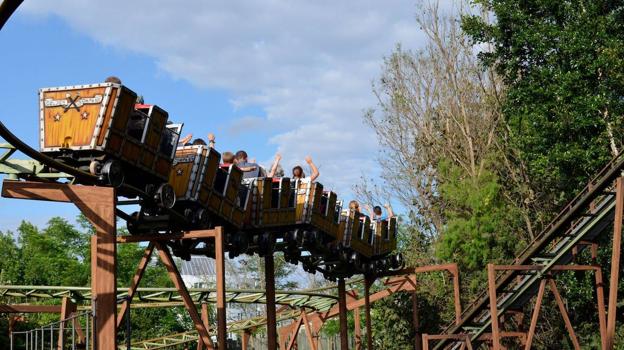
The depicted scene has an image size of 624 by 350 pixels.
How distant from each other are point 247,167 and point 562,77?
11481 mm

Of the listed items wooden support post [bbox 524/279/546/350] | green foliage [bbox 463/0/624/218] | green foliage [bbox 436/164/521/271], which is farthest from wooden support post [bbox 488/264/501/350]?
green foliage [bbox 436/164/521/271]

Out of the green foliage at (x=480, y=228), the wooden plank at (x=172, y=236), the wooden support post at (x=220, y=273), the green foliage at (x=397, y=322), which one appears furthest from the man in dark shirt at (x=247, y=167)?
the green foliage at (x=480, y=228)

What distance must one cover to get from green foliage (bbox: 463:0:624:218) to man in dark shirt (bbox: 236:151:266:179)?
11.0m

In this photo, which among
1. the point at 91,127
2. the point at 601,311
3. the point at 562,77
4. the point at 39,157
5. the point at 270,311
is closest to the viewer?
the point at 39,157

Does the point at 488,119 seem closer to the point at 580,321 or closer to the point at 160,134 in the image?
the point at 580,321

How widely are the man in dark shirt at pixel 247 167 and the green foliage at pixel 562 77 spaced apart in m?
11.0

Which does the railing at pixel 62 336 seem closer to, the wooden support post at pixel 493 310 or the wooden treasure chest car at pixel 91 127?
the wooden treasure chest car at pixel 91 127

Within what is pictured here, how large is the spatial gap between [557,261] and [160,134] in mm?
9035

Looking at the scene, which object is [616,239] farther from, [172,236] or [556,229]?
[172,236]

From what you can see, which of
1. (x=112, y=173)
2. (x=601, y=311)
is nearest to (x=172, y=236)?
A: (x=112, y=173)

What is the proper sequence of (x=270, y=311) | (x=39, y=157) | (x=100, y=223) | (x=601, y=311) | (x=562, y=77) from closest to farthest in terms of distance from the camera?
1. (x=39, y=157)
2. (x=100, y=223)
3. (x=270, y=311)
4. (x=601, y=311)
5. (x=562, y=77)

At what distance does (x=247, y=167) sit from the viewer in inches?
638

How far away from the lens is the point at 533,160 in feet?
85.0

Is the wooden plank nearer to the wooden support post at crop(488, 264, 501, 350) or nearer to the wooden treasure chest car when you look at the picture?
the wooden treasure chest car
